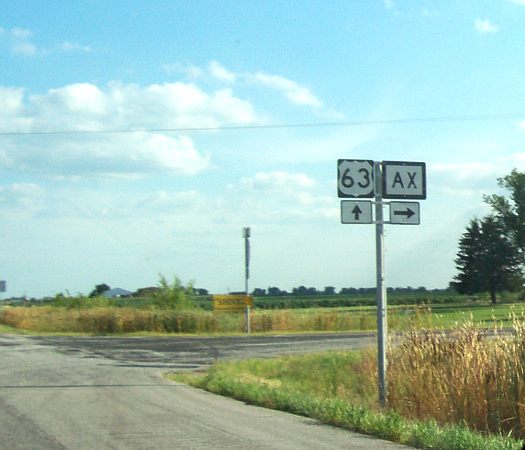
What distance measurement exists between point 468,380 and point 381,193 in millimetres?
3429

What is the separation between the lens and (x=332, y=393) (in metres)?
18.9

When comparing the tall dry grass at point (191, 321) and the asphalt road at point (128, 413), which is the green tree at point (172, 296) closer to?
the tall dry grass at point (191, 321)

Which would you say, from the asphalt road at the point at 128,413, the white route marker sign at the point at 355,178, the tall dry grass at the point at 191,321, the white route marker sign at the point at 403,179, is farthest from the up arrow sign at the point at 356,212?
the tall dry grass at the point at 191,321

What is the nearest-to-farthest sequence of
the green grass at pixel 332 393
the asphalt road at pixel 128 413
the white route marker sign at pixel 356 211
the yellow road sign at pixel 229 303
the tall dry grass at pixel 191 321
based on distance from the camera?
the green grass at pixel 332 393 → the asphalt road at pixel 128 413 → the white route marker sign at pixel 356 211 → the yellow road sign at pixel 229 303 → the tall dry grass at pixel 191 321

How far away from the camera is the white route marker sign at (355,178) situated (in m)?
13.9

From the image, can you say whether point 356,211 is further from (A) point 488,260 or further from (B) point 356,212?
(A) point 488,260

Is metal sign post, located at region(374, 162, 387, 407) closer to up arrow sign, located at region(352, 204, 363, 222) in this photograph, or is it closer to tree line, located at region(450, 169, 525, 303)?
up arrow sign, located at region(352, 204, 363, 222)

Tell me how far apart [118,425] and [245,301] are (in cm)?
2931

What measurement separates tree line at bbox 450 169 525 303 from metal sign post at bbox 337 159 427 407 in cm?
6817

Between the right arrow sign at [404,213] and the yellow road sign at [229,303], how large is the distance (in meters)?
27.7

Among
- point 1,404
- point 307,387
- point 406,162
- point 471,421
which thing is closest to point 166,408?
point 1,404

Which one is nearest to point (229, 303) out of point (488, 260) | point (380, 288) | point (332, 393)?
point (332, 393)

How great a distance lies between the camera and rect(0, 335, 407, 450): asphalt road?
1057 cm

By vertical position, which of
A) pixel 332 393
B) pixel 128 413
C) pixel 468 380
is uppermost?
pixel 468 380
